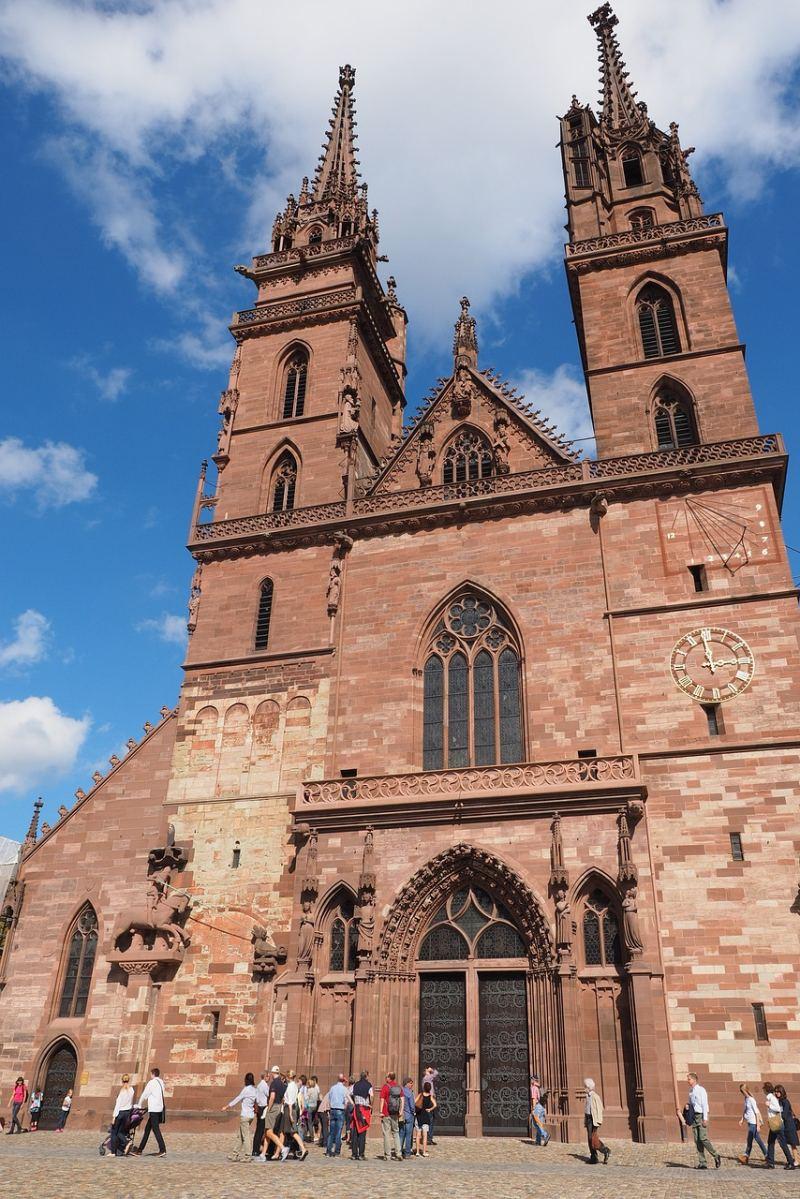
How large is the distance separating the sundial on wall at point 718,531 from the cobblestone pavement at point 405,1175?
994 centimetres

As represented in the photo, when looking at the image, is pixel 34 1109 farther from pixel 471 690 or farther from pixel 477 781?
pixel 471 690

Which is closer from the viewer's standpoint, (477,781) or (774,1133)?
(774,1133)

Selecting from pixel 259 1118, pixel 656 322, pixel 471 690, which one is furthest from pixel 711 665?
pixel 259 1118

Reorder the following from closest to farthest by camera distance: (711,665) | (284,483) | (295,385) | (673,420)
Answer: (711,665) < (673,420) < (284,483) < (295,385)

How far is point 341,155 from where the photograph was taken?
3353 cm

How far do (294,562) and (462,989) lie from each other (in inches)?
394

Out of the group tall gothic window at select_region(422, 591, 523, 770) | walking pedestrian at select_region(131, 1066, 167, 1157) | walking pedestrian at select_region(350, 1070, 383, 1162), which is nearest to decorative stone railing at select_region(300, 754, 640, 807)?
tall gothic window at select_region(422, 591, 523, 770)

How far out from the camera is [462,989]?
53.1 ft

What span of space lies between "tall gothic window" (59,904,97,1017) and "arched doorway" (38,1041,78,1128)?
68 centimetres

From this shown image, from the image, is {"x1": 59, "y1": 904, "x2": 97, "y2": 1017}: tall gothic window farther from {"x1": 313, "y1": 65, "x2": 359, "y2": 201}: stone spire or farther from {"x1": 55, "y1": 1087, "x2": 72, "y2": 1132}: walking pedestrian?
{"x1": 313, "y1": 65, "x2": 359, "y2": 201}: stone spire

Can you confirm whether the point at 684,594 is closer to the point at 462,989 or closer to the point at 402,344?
the point at 462,989

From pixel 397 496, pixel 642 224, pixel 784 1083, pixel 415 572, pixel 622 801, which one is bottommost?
pixel 784 1083

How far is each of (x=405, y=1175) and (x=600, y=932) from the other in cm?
591

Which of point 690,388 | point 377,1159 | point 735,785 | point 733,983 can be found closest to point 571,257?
point 690,388
